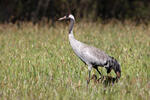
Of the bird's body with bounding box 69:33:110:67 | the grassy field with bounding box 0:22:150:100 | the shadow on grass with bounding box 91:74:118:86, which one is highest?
the bird's body with bounding box 69:33:110:67

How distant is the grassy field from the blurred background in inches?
169

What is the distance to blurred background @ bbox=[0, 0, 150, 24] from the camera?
604 inches

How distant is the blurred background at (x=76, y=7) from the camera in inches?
604

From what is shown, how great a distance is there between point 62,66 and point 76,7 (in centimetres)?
938

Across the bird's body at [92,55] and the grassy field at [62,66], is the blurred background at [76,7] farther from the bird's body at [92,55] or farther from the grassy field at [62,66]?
the bird's body at [92,55]

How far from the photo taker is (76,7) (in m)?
15.4

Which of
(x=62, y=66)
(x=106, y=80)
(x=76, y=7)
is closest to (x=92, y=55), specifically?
(x=106, y=80)

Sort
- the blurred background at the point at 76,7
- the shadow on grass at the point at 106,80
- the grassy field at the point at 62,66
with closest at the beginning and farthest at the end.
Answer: the grassy field at the point at 62,66
the shadow on grass at the point at 106,80
the blurred background at the point at 76,7

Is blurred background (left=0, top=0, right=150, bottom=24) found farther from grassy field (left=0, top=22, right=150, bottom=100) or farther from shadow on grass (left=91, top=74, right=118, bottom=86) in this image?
shadow on grass (left=91, top=74, right=118, bottom=86)

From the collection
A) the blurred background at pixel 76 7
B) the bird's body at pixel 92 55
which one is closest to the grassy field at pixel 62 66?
the bird's body at pixel 92 55

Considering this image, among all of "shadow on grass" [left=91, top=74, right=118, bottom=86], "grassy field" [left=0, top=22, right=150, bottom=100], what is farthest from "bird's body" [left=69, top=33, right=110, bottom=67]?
"grassy field" [left=0, top=22, right=150, bottom=100]

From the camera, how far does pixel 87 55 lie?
18.0 ft

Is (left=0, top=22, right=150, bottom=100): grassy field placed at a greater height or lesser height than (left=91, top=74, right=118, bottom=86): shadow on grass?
greater

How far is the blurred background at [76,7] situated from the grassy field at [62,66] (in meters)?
4.30
